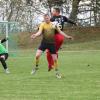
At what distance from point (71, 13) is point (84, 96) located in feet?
148

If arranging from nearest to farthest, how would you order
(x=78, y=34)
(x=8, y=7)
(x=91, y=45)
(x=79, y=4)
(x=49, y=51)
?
(x=49, y=51), (x=91, y=45), (x=78, y=34), (x=79, y=4), (x=8, y=7)

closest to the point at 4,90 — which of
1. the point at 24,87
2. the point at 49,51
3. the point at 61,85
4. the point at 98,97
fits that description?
the point at 24,87

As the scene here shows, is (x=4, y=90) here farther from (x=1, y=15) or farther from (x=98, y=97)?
(x=1, y=15)

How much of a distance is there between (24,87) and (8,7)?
54645 mm

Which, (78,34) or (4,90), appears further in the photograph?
(78,34)

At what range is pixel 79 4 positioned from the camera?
2223 inches

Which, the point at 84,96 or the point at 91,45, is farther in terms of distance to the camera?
the point at 91,45

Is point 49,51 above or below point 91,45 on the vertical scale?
above

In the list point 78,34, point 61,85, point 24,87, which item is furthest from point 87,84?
point 78,34

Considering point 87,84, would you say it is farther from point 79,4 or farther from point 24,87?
point 79,4

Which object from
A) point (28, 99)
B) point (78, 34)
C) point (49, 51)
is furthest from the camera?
point (78, 34)

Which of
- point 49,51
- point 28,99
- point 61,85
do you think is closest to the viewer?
point 28,99

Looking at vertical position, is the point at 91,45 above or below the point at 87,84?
below

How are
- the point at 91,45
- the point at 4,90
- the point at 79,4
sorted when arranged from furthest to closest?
the point at 79,4 < the point at 91,45 < the point at 4,90
